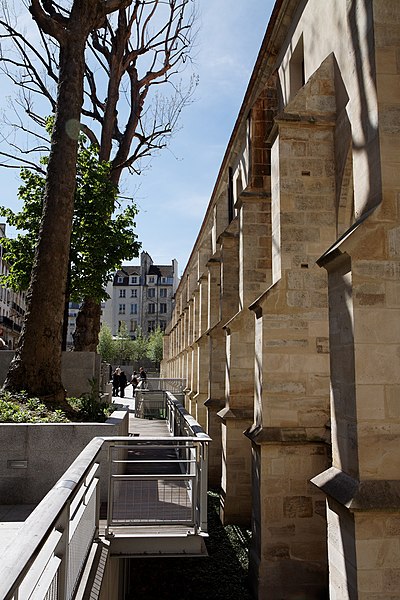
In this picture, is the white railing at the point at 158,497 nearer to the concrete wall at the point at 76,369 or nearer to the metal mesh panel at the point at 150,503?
the metal mesh panel at the point at 150,503

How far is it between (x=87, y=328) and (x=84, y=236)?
10.8 feet

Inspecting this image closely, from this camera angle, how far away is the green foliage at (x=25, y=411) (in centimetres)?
748

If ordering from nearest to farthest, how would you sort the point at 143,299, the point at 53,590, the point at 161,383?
the point at 53,590 < the point at 161,383 < the point at 143,299

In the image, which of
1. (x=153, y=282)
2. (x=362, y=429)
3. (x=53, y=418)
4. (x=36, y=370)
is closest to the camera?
(x=362, y=429)

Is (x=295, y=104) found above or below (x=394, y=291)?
above

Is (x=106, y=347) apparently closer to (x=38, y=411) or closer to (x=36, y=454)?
(x=38, y=411)

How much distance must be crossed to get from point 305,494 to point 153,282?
7786 cm

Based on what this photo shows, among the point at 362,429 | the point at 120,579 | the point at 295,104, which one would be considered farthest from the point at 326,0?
the point at 120,579

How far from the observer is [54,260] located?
→ 940cm

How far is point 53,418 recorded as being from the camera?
7684 mm

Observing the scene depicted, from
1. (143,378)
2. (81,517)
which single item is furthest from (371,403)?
(143,378)

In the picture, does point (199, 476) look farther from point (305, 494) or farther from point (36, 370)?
point (36, 370)

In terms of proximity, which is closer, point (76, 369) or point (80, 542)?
point (80, 542)

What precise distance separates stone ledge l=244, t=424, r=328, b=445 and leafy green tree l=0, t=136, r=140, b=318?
7951mm
